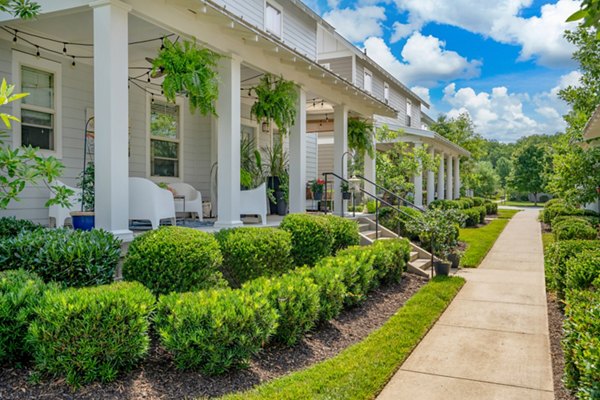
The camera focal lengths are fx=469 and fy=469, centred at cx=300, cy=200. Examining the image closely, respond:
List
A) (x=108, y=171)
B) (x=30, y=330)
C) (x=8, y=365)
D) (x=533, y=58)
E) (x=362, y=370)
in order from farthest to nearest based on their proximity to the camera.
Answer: (x=533, y=58)
(x=108, y=171)
(x=362, y=370)
(x=8, y=365)
(x=30, y=330)

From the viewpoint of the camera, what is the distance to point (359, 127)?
1185cm

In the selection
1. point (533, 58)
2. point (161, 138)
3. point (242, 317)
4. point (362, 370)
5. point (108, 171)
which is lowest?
point (362, 370)

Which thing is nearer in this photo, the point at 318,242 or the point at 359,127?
the point at 318,242

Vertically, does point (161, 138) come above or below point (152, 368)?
above

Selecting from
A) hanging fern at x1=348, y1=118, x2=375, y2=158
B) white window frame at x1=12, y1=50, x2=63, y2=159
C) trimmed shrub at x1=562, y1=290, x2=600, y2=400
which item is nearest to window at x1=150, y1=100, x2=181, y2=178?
white window frame at x1=12, y1=50, x2=63, y2=159

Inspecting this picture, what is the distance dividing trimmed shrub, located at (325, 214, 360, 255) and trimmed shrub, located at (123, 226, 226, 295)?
310cm

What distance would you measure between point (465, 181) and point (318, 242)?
29034 millimetres

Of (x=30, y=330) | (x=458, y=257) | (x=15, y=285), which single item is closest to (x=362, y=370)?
(x=30, y=330)

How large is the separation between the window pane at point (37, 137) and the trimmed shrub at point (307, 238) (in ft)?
12.6

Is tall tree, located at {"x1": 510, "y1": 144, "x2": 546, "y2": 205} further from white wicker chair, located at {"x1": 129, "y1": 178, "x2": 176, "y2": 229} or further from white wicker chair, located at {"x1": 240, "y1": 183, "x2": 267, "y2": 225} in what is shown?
white wicker chair, located at {"x1": 129, "y1": 178, "x2": 176, "y2": 229}

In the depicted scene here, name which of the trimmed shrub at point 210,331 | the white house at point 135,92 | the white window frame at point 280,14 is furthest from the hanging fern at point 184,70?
the white window frame at point 280,14

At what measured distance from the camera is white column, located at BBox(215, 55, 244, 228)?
686 cm

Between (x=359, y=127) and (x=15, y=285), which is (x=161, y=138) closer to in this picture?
(x=359, y=127)

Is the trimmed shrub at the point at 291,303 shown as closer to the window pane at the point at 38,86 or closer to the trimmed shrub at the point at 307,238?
the trimmed shrub at the point at 307,238
